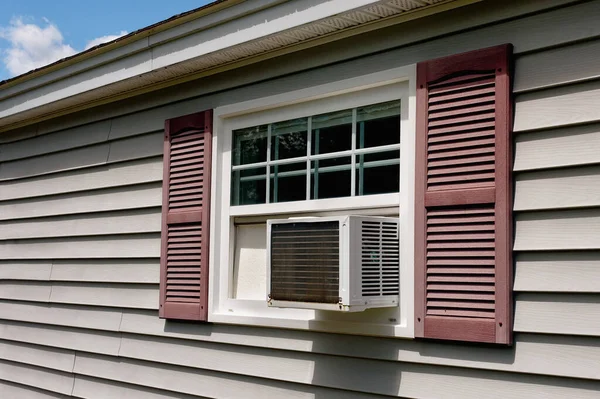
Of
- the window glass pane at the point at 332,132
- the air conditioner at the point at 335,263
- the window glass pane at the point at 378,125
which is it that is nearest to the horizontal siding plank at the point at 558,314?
the air conditioner at the point at 335,263

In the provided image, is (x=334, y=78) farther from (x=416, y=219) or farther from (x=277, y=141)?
(x=416, y=219)

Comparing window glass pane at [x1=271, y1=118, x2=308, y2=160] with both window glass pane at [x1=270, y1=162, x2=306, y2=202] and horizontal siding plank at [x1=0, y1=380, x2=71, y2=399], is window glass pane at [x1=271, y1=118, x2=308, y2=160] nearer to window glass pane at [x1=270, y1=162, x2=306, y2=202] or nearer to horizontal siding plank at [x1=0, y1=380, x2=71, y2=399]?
window glass pane at [x1=270, y1=162, x2=306, y2=202]

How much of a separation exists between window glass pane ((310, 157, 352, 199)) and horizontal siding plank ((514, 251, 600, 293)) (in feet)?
3.15

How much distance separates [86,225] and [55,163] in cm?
65

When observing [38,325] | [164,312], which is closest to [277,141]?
[164,312]

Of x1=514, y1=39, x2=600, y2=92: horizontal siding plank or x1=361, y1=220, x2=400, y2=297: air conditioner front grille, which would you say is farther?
x1=361, y1=220, x2=400, y2=297: air conditioner front grille

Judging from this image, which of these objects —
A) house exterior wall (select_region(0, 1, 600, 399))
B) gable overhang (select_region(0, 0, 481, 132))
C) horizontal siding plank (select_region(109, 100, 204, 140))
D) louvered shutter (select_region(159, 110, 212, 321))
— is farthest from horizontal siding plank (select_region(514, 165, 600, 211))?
horizontal siding plank (select_region(109, 100, 204, 140))

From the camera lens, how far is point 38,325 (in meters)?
5.31

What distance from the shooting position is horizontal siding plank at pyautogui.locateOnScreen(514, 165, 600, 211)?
2.55 metres

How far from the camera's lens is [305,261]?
3.11 metres

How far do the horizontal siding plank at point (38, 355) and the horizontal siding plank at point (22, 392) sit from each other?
18cm

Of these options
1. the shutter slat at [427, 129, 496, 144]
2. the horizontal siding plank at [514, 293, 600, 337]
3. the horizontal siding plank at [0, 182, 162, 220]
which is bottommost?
the horizontal siding plank at [514, 293, 600, 337]

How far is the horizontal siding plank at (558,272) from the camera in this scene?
8.28 ft

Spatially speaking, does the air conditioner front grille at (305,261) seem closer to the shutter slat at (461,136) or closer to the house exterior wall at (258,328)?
the house exterior wall at (258,328)
